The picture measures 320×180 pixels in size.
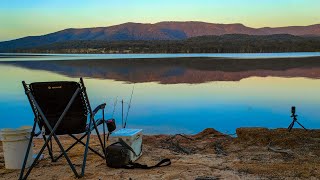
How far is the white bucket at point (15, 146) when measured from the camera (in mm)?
5320

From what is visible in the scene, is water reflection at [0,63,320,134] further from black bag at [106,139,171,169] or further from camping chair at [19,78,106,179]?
camping chair at [19,78,106,179]

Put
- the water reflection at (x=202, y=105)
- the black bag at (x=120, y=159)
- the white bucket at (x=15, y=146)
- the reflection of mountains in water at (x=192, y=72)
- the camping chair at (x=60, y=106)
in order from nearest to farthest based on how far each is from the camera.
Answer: the camping chair at (x=60, y=106) → the black bag at (x=120, y=159) → the white bucket at (x=15, y=146) → the water reflection at (x=202, y=105) → the reflection of mountains in water at (x=192, y=72)

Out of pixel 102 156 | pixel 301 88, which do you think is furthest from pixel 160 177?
pixel 301 88

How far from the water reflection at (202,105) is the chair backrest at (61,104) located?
12.2ft

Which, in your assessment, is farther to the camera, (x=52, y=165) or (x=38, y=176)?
(x=52, y=165)

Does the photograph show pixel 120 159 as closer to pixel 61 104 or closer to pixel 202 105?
pixel 61 104

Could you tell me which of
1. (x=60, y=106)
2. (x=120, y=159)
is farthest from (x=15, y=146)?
(x=120, y=159)

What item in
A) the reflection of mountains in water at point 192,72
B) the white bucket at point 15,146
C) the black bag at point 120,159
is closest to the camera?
the black bag at point 120,159

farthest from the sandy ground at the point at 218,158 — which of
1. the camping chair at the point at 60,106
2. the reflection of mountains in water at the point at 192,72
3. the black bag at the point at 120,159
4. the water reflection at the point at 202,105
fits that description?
the reflection of mountains in water at the point at 192,72

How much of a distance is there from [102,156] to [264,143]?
8.22 ft

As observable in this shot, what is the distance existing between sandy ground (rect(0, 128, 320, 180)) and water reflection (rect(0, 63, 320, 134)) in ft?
6.32

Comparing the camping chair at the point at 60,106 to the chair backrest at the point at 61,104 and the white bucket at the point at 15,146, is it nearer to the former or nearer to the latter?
the chair backrest at the point at 61,104

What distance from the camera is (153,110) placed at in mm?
11367

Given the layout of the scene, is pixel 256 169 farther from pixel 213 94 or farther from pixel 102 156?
pixel 213 94
